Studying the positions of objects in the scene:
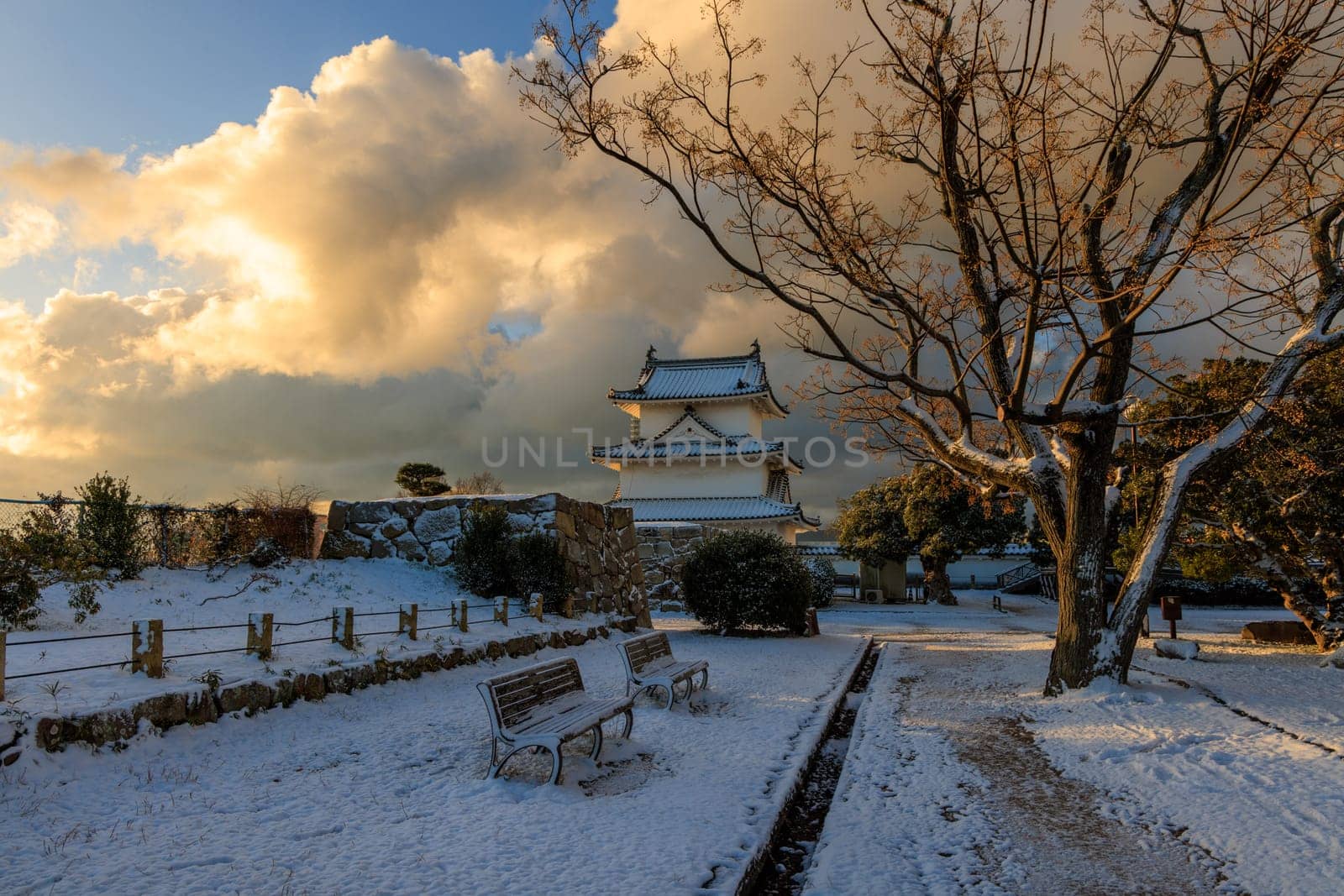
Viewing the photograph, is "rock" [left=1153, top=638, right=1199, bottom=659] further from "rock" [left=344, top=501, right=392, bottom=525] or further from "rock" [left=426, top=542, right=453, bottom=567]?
"rock" [left=344, top=501, right=392, bottom=525]

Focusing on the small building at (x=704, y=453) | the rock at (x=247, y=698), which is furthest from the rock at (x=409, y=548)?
the small building at (x=704, y=453)

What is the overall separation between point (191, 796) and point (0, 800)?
3.16 feet

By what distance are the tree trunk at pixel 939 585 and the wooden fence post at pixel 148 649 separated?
3057cm

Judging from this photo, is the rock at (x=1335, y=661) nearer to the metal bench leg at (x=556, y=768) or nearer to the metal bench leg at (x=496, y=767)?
the metal bench leg at (x=556, y=768)

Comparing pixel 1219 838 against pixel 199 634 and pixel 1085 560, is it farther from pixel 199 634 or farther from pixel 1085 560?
pixel 199 634

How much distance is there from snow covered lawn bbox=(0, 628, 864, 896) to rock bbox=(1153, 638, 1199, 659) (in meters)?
8.80

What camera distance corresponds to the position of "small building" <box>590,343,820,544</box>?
1335 inches

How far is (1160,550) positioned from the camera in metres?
9.34

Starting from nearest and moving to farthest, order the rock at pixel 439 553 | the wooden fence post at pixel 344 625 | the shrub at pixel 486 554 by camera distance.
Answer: the wooden fence post at pixel 344 625
the shrub at pixel 486 554
the rock at pixel 439 553

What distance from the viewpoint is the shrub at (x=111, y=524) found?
10023mm

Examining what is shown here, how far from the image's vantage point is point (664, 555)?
25406 millimetres

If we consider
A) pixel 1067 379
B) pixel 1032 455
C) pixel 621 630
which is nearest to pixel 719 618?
pixel 621 630

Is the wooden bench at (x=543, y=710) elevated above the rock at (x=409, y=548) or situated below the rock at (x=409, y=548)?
below

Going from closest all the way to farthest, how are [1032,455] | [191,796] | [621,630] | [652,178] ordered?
[191,796], [652,178], [1032,455], [621,630]
